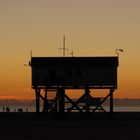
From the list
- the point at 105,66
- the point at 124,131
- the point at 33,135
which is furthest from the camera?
the point at 105,66

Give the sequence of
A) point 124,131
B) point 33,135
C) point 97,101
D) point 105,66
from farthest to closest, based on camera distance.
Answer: point 97,101 < point 105,66 < point 124,131 < point 33,135

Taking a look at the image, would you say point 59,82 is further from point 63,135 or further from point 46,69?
point 63,135

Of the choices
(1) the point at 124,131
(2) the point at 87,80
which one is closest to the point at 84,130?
(1) the point at 124,131

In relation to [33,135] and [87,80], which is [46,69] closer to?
[87,80]

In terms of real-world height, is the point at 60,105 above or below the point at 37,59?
below

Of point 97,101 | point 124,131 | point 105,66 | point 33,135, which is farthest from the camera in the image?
point 97,101

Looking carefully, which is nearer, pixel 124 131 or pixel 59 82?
pixel 124 131

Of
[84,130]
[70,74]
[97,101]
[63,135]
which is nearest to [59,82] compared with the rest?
[70,74]

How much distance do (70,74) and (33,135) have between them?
79.3 feet

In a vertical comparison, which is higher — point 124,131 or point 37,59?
point 37,59

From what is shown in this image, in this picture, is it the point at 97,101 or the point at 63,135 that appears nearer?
the point at 63,135

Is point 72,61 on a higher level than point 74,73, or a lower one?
higher

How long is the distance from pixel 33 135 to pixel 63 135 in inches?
68.0

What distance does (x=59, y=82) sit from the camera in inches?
2484
